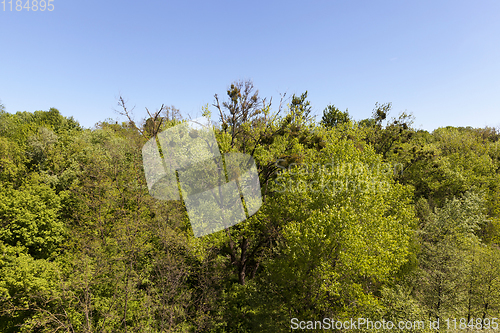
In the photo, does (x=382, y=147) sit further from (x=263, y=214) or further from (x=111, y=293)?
(x=111, y=293)

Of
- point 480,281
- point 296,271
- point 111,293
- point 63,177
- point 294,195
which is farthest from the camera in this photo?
point 63,177

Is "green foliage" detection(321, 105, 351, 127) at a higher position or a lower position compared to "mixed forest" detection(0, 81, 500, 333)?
higher

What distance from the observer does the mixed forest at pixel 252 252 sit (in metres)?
12.2

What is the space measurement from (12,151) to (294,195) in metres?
33.6

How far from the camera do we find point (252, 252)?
18.8m

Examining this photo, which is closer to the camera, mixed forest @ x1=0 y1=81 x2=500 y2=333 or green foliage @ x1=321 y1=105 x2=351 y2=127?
mixed forest @ x1=0 y1=81 x2=500 y2=333

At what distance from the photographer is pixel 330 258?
39.5 ft

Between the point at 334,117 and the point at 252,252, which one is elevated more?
the point at 334,117

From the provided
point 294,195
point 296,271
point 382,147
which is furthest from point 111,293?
point 382,147

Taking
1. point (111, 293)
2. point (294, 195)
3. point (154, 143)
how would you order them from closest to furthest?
point (294, 195) < point (111, 293) < point (154, 143)

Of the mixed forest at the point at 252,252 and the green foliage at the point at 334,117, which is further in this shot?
the green foliage at the point at 334,117

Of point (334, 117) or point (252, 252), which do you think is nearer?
point (252, 252)

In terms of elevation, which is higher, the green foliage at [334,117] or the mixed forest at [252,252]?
the green foliage at [334,117]

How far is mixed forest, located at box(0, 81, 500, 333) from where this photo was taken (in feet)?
40.0
